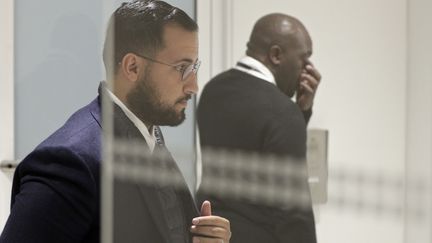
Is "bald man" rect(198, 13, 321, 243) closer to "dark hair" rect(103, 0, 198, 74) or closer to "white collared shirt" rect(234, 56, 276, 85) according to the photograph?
"white collared shirt" rect(234, 56, 276, 85)

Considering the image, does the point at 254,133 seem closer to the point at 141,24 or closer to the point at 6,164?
the point at 141,24

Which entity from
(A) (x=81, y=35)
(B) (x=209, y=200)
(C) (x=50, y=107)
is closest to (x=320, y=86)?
(B) (x=209, y=200)

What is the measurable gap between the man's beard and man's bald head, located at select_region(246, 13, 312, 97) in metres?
0.11

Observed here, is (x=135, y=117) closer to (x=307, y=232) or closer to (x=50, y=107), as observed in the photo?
(x=307, y=232)

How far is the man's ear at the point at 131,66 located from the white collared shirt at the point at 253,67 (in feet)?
0.47

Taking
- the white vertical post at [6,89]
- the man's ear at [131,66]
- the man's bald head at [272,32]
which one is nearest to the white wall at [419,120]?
the man's bald head at [272,32]

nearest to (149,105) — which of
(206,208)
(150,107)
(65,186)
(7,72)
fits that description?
(150,107)

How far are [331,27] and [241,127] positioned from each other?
0.43ft

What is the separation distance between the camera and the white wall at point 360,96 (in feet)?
1.76

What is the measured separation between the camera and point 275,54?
0.65m

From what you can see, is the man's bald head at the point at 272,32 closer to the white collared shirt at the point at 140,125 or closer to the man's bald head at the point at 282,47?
the man's bald head at the point at 282,47

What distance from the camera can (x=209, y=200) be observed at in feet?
2.21

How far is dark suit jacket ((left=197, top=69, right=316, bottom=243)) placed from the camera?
605mm

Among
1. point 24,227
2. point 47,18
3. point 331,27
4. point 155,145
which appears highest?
point 47,18
